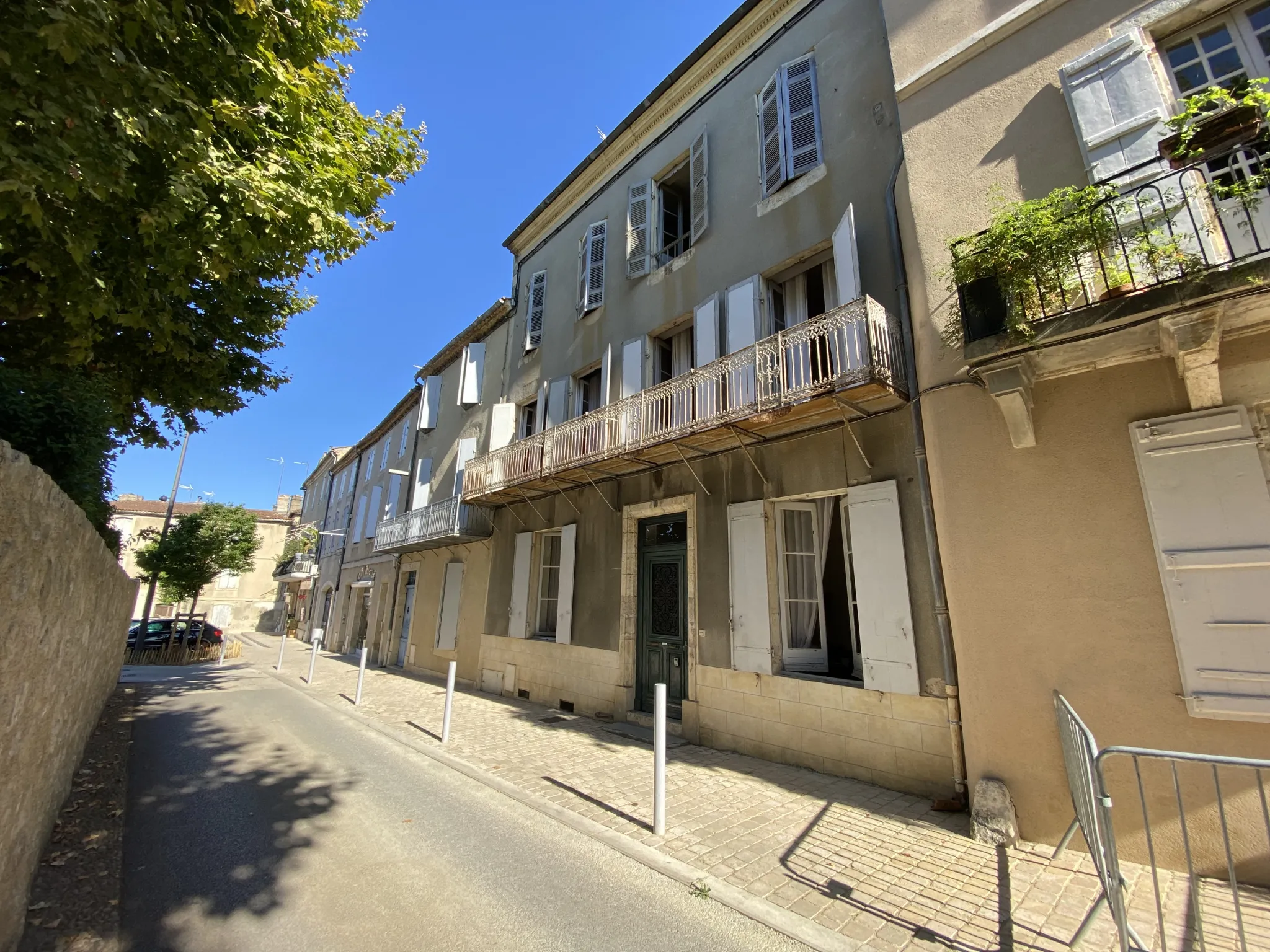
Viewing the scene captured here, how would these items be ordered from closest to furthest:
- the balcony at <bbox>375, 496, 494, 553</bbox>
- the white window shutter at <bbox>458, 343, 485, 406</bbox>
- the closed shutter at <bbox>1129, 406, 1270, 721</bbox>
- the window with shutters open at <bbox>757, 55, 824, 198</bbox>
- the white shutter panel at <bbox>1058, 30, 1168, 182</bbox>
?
the closed shutter at <bbox>1129, 406, 1270, 721</bbox> → the white shutter panel at <bbox>1058, 30, 1168, 182</bbox> → the window with shutters open at <bbox>757, 55, 824, 198</bbox> → the balcony at <bbox>375, 496, 494, 553</bbox> → the white window shutter at <bbox>458, 343, 485, 406</bbox>

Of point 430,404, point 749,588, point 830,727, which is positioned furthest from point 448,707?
point 430,404

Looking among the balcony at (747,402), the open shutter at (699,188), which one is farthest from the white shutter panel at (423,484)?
the open shutter at (699,188)

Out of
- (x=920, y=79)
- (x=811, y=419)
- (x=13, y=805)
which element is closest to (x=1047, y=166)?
(x=920, y=79)

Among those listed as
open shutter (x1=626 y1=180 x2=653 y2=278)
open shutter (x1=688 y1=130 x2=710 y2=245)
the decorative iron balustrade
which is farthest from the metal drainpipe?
open shutter (x1=626 y1=180 x2=653 y2=278)

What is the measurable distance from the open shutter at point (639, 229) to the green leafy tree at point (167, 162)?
5220 millimetres

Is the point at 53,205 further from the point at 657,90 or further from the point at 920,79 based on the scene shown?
the point at 657,90

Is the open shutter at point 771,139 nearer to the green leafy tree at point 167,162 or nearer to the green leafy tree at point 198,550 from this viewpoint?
the green leafy tree at point 167,162

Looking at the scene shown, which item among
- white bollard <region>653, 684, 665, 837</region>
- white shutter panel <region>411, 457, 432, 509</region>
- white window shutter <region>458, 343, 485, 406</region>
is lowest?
white bollard <region>653, 684, 665, 837</region>

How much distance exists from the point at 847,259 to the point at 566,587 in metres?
7.09

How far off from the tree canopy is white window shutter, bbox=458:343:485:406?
12.9 m

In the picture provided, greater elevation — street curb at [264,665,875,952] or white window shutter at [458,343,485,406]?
white window shutter at [458,343,485,406]

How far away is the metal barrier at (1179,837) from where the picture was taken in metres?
2.39

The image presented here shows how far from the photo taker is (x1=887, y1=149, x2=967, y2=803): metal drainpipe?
4.96 m

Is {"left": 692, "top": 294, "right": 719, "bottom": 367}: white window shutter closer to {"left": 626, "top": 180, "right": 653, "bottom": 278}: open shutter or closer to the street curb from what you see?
{"left": 626, "top": 180, "right": 653, "bottom": 278}: open shutter
